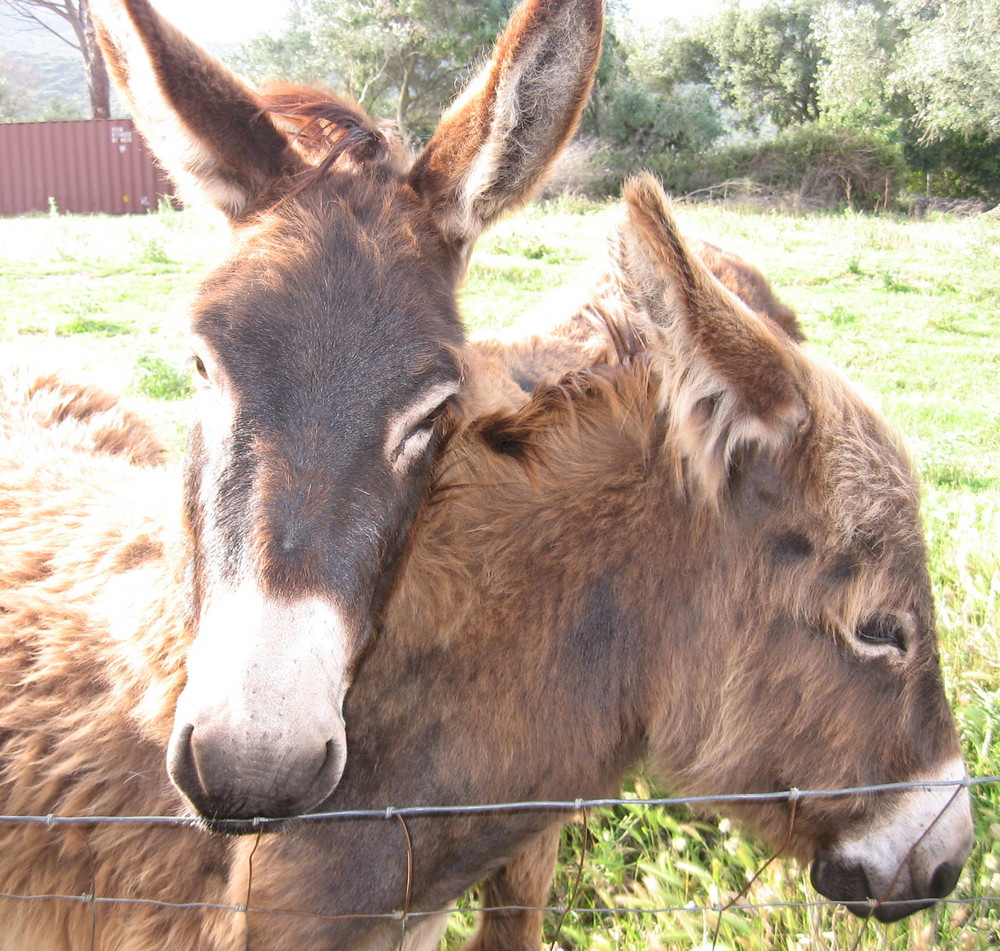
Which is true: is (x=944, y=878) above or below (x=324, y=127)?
below

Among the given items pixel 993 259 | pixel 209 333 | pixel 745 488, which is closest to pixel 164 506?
pixel 209 333

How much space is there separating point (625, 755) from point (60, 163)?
104 ft

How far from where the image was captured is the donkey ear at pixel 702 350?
1865mm

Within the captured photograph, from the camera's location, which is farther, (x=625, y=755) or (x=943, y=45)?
(x=943, y=45)

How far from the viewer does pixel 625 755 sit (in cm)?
234

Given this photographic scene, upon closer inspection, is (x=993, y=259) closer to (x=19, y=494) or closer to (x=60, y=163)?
(x=19, y=494)

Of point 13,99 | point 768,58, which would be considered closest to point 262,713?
point 768,58

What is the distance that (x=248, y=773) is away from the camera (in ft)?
5.42

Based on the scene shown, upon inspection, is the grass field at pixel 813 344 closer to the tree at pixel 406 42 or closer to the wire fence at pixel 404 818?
the wire fence at pixel 404 818

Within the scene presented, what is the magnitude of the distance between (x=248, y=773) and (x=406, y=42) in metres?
29.9

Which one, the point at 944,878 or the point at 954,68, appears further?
the point at 954,68

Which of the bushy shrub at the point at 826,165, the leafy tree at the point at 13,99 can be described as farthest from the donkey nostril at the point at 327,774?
the leafy tree at the point at 13,99

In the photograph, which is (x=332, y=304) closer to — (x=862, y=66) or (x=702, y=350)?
(x=702, y=350)

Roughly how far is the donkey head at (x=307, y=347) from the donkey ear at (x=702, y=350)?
0.56m
